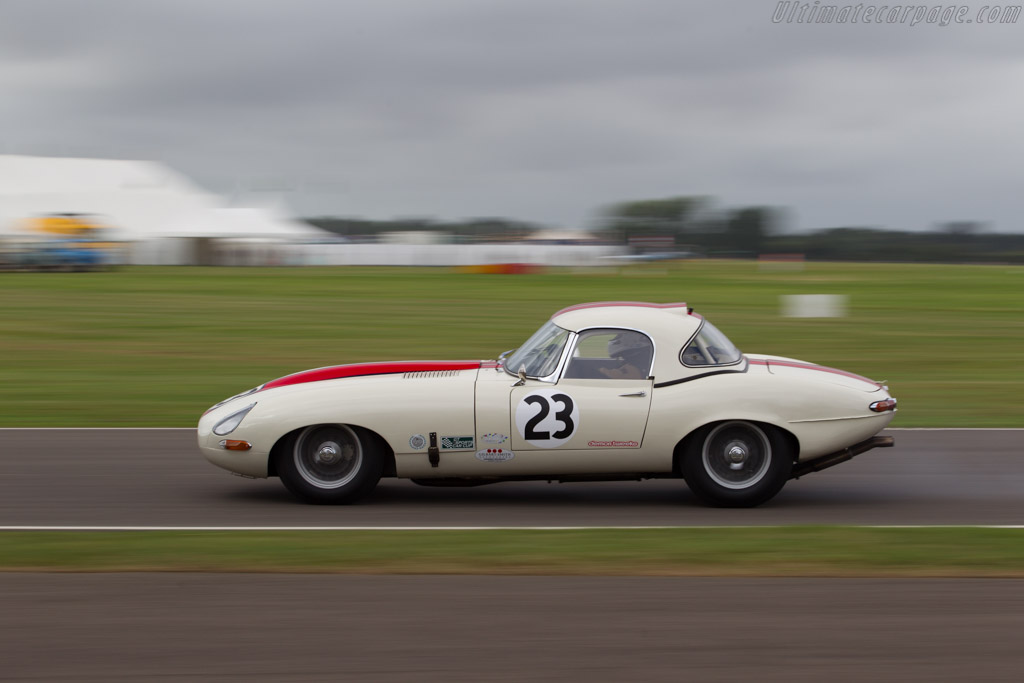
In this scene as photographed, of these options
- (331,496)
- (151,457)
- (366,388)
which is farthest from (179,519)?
(151,457)

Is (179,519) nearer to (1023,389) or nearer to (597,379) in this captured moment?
(597,379)

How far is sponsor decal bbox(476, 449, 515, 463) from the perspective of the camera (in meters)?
6.64

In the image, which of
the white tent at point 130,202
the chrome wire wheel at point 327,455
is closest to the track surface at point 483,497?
the chrome wire wheel at point 327,455

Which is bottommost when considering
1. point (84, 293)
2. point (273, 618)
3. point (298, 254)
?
point (273, 618)

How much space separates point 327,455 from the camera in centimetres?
679

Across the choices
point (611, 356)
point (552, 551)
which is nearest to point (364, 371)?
point (611, 356)

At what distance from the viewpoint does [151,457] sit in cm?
858

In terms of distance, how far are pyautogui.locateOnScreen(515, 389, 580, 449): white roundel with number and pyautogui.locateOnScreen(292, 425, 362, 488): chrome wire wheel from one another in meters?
1.04

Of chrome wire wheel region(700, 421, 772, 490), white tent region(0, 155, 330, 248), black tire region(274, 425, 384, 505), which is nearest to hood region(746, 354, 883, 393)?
chrome wire wheel region(700, 421, 772, 490)

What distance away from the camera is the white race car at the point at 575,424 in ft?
21.8

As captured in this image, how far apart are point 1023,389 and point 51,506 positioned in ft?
36.4

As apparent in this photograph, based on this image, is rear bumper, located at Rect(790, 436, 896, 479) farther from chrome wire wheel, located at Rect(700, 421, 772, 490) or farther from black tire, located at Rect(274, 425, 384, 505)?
black tire, located at Rect(274, 425, 384, 505)

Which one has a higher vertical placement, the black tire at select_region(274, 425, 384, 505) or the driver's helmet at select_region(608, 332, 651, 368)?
the driver's helmet at select_region(608, 332, 651, 368)

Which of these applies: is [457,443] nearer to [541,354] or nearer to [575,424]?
[575,424]
